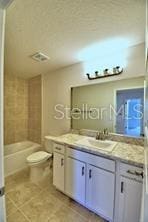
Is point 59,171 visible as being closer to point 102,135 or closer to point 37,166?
point 37,166

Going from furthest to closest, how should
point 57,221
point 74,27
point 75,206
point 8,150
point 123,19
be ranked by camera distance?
point 8,150 < point 75,206 < point 57,221 < point 74,27 < point 123,19

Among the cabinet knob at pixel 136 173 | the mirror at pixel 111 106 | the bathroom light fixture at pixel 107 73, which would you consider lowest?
the cabinet knob at pixel 136 173

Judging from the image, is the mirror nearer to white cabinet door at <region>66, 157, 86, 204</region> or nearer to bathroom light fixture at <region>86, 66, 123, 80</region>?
bathroom light fixture at <region>86, 66, 123, 80</region>

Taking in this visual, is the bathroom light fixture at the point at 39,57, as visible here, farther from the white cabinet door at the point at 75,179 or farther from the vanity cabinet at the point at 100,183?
the white cabinet door at the point at 75,179

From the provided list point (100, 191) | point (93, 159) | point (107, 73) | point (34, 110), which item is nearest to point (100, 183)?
point (100, 191)

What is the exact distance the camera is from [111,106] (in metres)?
1.96

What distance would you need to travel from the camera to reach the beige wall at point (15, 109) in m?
3.04

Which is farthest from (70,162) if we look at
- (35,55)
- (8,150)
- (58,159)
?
(8,150)

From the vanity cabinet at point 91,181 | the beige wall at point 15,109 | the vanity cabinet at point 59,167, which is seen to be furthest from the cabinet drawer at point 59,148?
the beige wall at point 15,109

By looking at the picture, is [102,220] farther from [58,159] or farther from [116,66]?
[116,66]

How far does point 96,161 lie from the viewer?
4.84 feet

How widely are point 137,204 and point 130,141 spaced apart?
740 mm

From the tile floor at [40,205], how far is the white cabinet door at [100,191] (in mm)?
185

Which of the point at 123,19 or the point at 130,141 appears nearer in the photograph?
the point at 123,19
